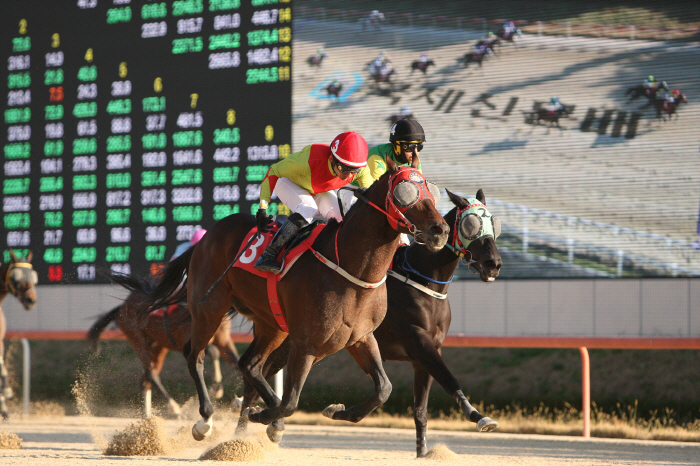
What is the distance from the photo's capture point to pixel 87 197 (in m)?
7.66

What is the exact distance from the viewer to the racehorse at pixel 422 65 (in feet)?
25.4

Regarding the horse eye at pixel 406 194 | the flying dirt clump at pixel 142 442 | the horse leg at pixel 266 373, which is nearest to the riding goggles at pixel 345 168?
the horse eye at pixel 406 194

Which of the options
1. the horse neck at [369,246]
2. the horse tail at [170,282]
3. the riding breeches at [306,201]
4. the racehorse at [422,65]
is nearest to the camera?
the horse neck at [369,246]

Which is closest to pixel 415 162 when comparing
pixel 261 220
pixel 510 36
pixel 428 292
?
pixel 428 292

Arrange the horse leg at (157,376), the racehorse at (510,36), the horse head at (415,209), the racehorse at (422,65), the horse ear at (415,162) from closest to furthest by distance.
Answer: the horse head at (415,209) → the horse ear at (415,162) → the horse leg at (157,376) → the racehorse at (510,36) → the racehorse at (422,65)

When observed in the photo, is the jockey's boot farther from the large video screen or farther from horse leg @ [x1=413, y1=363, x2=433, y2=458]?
the large video screen

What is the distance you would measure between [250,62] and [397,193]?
4901 millimetres

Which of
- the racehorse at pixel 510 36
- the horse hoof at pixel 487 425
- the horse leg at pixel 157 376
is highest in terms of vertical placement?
the racehorse at pixel 510 36

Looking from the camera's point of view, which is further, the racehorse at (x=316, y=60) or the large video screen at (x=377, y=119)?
the racehorse at (x=316, y=60)

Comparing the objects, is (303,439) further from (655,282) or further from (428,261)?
(655,282)

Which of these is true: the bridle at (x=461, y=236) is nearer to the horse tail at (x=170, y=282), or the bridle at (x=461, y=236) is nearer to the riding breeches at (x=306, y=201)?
the riding breeches at (x=306, y=201)

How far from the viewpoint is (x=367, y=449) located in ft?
16.9

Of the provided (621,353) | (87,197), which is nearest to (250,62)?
(87,197)

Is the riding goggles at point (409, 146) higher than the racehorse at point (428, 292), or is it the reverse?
the riding goggles at point (409, 146)
